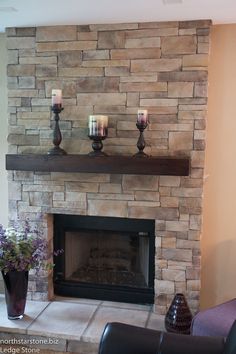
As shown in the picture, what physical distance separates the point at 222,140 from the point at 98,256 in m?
1.37

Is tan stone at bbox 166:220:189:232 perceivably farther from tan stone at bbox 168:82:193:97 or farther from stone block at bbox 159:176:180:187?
tan stone at bbox 168:82:193:97

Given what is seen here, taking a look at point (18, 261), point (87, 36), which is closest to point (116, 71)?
point (87, 36)

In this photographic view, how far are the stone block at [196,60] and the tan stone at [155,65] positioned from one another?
0.05 m

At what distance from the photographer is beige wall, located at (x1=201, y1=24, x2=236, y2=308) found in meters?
2.81

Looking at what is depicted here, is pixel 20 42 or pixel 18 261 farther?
pixel 20 42

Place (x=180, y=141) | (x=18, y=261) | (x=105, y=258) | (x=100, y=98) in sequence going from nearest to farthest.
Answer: (x=18, y=261) < (x=180, y=141) < (x=100, y=98) < (x=105, y=258)

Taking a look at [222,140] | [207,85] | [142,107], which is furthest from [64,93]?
[222,140]

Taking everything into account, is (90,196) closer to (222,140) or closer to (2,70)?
(222,140)

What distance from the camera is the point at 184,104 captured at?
276 centimetres

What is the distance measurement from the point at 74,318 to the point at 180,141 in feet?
4.88

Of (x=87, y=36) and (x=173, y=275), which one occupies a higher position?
(x=87, y=36)

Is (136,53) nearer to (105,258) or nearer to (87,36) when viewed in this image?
(87,36)

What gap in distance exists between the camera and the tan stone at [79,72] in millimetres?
2873

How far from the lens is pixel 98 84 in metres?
2.88
